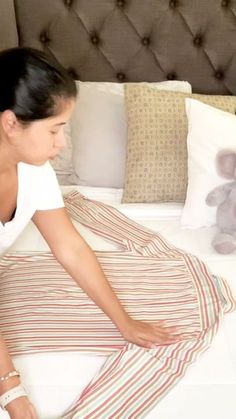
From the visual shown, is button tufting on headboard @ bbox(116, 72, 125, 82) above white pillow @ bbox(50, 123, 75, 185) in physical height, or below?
above

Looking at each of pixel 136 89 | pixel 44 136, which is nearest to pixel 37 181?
pixel 44 136

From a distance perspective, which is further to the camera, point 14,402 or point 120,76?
point 120,76

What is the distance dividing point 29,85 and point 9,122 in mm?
83

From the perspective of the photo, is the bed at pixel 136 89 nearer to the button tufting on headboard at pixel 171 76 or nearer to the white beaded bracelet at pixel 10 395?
the button tufting on headboard at pixel 171 76

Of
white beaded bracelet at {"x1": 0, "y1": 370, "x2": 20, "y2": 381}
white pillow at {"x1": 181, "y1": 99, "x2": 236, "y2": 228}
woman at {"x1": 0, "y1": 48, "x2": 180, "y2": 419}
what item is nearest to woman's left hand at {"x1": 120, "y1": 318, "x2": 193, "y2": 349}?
woman at {"x1": 0, "y1": 48, "x2": 180, "y2": 419}

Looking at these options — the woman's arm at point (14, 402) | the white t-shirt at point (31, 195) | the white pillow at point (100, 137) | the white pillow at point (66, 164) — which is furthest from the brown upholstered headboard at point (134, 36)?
the woman's arm at point (14, 402)

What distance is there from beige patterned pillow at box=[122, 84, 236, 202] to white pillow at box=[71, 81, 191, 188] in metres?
0.08

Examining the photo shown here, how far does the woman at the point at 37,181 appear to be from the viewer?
104 cm

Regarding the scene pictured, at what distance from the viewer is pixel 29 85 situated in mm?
1032

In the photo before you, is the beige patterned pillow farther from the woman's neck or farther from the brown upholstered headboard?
the woman's neck

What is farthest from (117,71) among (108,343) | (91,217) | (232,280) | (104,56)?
(108,343)

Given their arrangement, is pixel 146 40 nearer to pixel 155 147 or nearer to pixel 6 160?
pixel 155 147

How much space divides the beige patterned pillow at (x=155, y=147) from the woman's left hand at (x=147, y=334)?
66cm

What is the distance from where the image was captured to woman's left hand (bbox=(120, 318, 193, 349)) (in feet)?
4.00
